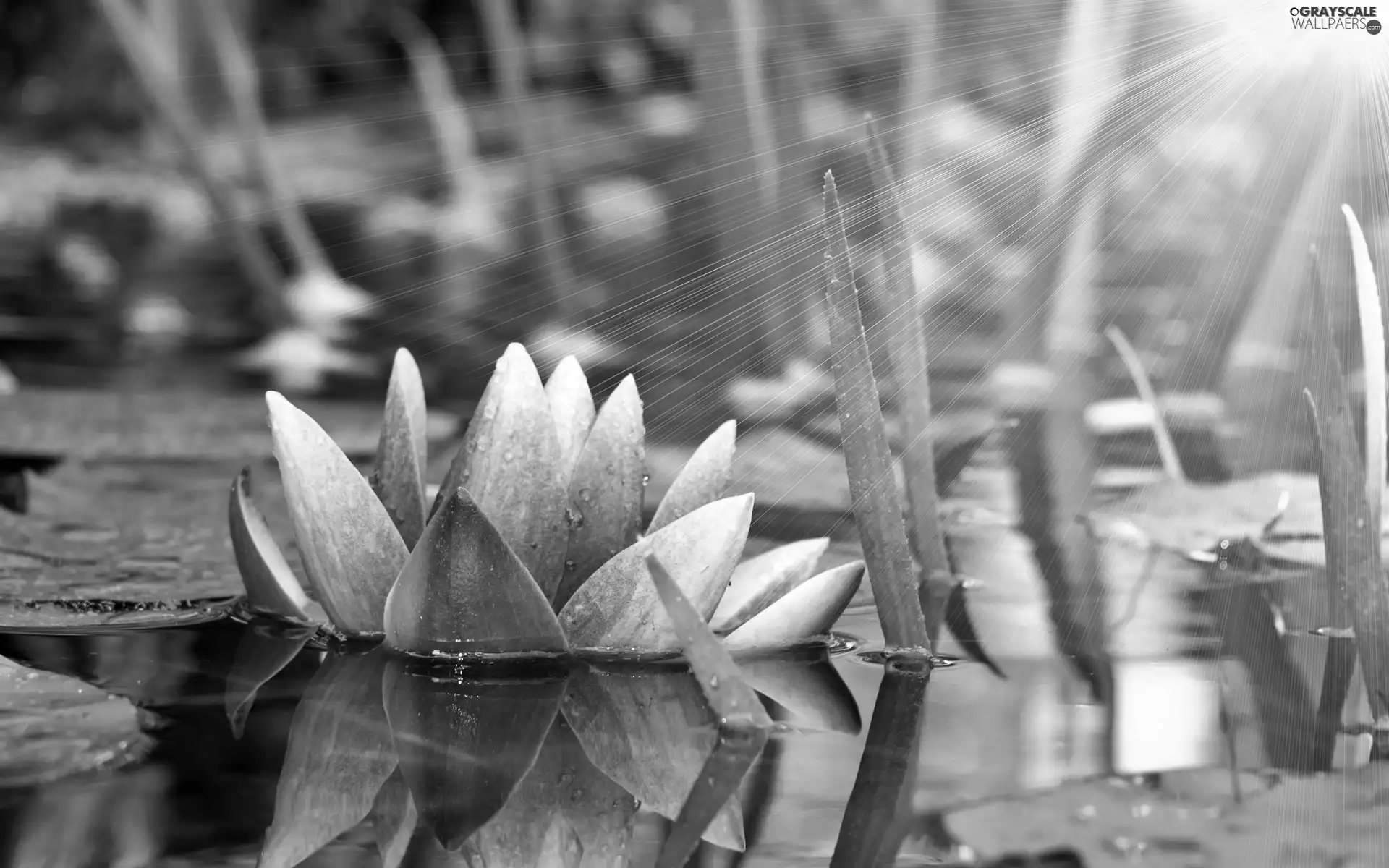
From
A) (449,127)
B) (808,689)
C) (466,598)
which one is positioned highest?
(449,127)

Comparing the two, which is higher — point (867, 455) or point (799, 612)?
Answer: point (867, 455)

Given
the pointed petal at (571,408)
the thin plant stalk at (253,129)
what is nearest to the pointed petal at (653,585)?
the pointed petal at (571,408)

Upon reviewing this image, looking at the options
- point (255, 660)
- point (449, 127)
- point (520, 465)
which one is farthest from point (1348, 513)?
point (449, 127)

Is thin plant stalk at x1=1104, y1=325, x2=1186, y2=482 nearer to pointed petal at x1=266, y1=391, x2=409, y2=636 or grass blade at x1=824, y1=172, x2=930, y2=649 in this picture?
grass blade at x1=824, y1=172, x2=930, y2=649

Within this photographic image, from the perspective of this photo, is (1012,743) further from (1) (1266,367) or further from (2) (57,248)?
(2) (57,248)

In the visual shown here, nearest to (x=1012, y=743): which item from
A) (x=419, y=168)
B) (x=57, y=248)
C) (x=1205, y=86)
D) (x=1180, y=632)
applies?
(x=1180, y=632)

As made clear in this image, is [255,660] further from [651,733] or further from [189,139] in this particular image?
[189,139]
